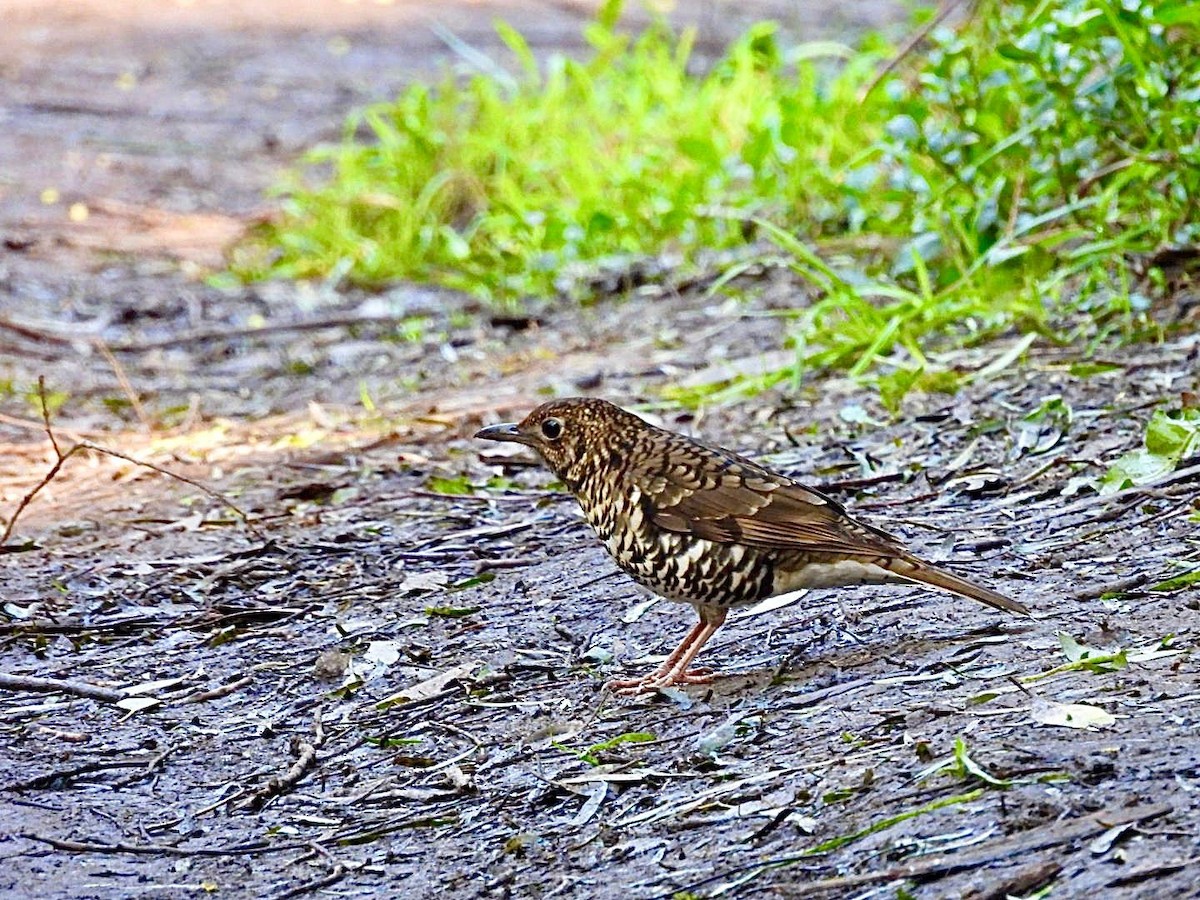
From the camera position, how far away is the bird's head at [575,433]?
178 inches

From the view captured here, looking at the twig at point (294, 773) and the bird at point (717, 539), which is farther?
the bird at point (717, 539)

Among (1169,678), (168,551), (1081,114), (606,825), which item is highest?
(1081,114)

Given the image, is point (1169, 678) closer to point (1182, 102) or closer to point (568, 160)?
point (1182, 102)

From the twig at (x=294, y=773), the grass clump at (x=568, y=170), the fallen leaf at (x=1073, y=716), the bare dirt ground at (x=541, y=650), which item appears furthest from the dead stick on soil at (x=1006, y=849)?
the grass clump at (x=568, y=170)

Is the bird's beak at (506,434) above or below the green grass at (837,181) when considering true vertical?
below

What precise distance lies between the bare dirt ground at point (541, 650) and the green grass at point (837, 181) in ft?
1.20

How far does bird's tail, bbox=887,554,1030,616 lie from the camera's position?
13.0 ft

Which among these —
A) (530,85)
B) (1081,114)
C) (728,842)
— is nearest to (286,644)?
(728,842)

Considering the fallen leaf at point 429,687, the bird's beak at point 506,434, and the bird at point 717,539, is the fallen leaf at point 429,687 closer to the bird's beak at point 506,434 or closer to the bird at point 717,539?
the bird at point 717,539

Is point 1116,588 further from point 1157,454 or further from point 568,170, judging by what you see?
point 568,170

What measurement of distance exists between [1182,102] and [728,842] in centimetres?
388

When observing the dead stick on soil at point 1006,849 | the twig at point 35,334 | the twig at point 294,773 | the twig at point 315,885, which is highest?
the dead stick on soil at point 1006,849

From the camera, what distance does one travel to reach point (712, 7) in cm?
1569

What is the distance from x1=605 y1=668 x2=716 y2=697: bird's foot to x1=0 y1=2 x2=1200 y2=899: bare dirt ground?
70mm
